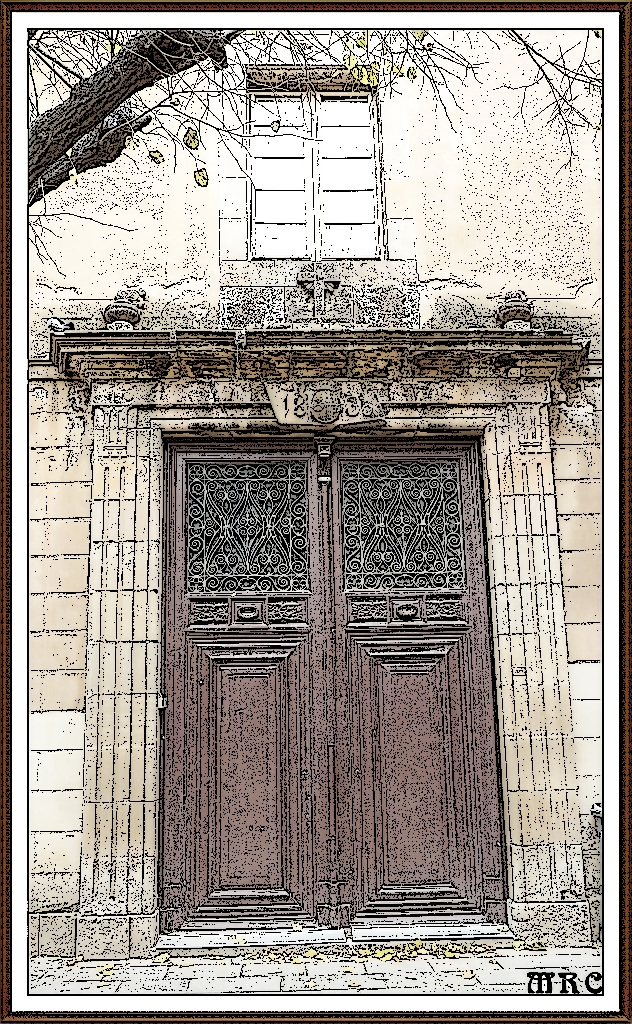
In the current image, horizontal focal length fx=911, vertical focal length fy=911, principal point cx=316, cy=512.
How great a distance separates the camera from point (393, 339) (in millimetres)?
5555

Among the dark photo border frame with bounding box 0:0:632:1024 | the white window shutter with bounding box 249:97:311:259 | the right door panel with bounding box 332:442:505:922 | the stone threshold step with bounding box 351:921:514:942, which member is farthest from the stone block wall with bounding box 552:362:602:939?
the white window shutter with bounding box 249:97:311:259

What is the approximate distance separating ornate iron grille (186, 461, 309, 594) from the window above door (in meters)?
1.45

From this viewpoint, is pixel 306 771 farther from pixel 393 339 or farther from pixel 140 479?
pixel 393 339

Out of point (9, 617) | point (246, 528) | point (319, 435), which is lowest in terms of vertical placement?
point (9, 617)

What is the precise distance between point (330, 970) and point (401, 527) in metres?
2.57

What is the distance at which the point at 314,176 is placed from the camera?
6082 mm

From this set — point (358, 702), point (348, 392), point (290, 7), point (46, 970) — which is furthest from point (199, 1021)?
point (290, 7)

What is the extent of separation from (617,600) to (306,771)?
89.8 inches

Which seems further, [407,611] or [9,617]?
[407,611]

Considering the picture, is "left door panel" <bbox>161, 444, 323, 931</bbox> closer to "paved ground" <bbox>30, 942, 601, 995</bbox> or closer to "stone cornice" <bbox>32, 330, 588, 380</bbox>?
"paved ground" <bbox>30, 942, 601, 995</bbox>

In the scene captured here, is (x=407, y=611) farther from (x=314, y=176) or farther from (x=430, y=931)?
(x=314, y=176)

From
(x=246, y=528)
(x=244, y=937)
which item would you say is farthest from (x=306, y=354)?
(x=244, y=937)

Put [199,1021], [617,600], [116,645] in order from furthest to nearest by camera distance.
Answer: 1. [116,645]
2. [617,600]
3. [199,1021]

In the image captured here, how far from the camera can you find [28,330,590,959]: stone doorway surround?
207 inches
